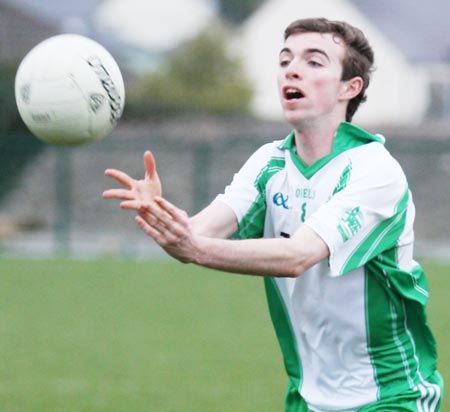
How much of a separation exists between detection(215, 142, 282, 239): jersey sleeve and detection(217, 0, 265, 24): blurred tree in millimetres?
48951

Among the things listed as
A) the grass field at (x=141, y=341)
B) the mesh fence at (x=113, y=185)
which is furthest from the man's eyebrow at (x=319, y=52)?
the mesh fence at (x=113, y=185)

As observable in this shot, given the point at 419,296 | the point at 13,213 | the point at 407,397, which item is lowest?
the point at 13,213

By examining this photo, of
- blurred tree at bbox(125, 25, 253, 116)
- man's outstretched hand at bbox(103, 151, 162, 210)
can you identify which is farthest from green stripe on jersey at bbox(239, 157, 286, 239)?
blurred tree at bbox(125, 25, 253, 116)

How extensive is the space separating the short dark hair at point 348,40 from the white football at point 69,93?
782 mm

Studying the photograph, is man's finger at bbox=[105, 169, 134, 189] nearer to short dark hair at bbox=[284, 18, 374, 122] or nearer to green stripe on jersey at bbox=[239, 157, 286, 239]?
green stripe on jersey at bbox=[239, 157, 286, 239]

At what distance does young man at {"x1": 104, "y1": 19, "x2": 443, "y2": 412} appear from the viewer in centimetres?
438

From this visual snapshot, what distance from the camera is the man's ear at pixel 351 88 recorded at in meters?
4.62

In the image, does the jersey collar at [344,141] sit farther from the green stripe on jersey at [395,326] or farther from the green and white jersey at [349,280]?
the green stripe on jersey at [395,326]

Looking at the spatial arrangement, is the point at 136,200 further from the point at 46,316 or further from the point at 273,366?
the point at 46,316

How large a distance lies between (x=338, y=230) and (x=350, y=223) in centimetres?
7

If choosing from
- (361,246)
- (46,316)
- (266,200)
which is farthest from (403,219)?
(46,316)

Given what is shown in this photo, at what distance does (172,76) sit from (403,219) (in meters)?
33.2

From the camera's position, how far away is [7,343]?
998 centimetres

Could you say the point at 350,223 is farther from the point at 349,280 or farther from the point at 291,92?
the point at 291,92
